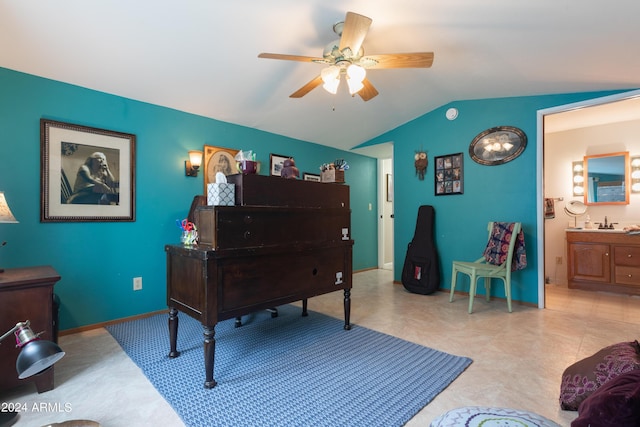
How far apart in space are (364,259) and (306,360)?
3.41 m

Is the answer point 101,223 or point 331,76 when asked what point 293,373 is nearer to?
point 331,76

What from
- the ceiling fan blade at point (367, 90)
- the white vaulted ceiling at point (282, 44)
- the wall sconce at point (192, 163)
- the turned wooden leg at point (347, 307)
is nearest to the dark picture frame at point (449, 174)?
the white vaulted ceiling at point (282, 44)

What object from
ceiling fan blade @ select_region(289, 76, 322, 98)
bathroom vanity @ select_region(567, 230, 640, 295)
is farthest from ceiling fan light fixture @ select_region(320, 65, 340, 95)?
bathroom vanity @ select_region(567, 230, 640, 295)

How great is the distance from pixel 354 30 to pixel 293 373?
2.22 meters

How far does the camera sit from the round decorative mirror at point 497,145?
11.4 feet

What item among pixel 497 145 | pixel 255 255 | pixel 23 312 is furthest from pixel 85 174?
pixel 497 145

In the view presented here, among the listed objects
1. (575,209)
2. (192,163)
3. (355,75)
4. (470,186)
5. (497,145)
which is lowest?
(575,209)

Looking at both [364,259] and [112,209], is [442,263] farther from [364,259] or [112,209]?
[112,209]

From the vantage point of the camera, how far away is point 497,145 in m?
3.64

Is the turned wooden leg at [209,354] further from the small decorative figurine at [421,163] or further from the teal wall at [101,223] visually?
the small decorative figurine at [421,163]

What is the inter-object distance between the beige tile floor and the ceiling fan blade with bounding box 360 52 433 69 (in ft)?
6.95

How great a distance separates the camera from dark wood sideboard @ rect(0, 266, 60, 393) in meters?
1.66

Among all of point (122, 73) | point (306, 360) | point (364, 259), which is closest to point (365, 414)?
point (306, 360)

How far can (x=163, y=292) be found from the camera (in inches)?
125
